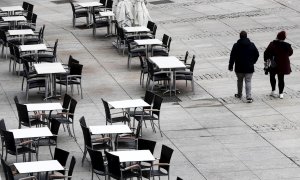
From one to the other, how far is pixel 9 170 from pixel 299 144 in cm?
725

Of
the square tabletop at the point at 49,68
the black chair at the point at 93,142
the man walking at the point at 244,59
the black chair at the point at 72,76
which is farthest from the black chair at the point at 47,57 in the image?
the black chair at the point at 93,142

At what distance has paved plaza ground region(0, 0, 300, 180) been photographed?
2119 centimetres

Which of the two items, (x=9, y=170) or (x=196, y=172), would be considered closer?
(x=9, y=170)

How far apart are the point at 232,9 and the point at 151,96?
56.1 feet

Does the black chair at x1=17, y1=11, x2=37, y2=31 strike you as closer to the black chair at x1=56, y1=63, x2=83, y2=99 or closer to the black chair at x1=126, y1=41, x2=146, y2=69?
the black chair at x1=126, y1=41, x2=146, y2=69

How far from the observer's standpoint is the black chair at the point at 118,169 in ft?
61.2

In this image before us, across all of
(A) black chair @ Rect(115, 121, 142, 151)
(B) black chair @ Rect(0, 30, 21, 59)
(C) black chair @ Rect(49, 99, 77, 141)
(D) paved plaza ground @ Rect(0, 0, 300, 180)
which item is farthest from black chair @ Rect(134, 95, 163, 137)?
(B) black chair @ Rect(0, 30, 21, 59)

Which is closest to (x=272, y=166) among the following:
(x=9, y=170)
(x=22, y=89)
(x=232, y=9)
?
(x=9, y=170)

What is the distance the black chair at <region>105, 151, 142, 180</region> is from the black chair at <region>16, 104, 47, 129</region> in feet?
13.3

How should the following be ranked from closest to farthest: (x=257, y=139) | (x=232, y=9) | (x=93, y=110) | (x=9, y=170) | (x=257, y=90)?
1. (x=9, y=170)
2. (x=257, y=139)
3. (x=93, y=110)
4. (x=257, y=90)
5. (x=232, y=9)

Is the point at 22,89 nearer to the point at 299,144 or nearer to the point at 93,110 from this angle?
the point at 93,110

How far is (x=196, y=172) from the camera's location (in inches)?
802

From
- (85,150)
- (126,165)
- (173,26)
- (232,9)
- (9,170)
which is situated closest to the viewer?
(9,170)

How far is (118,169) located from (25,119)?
15.1 ft
